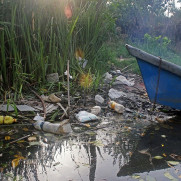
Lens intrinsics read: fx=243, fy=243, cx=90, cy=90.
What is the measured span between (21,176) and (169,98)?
7.52 feet

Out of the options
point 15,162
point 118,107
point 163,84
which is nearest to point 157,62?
point 163,84

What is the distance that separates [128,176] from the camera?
1.89 metres

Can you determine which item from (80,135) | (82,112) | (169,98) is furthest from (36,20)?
(169,98)

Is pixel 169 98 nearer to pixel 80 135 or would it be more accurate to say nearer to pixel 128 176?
pixel 80 135

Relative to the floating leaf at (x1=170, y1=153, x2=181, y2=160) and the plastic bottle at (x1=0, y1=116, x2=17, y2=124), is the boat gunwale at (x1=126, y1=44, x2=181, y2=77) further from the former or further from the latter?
the plastic bottle at (x1=0, y1=116, x2=17, y2=124)

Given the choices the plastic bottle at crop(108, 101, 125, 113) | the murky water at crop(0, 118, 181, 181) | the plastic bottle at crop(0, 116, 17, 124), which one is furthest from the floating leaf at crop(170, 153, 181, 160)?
the plastic bottle at crop(0, 116, 17, 124)

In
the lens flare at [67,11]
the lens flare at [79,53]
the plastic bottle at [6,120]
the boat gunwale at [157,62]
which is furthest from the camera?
the lens flare at [79,53]

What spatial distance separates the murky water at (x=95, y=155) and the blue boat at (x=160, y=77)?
25.3 inches

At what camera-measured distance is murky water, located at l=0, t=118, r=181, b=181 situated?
6.11 feet

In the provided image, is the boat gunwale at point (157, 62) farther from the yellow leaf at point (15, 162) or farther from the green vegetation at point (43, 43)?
the yellow leaf at point (15, 162)

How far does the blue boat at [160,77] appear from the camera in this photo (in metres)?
3.15

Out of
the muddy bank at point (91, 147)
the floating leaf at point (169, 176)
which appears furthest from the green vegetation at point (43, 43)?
the floating leaf at point (169, 176)

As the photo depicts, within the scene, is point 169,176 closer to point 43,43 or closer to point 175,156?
point 175,156

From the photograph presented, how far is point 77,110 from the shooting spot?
10.7ft
